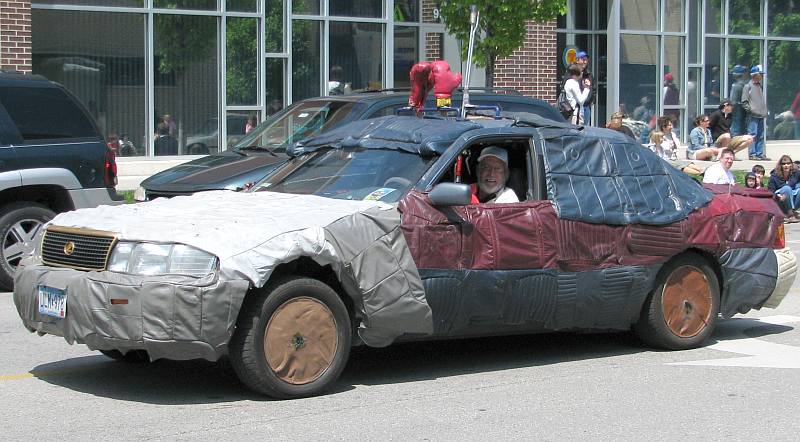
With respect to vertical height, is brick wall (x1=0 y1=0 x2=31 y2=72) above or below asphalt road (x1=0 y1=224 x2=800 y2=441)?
above

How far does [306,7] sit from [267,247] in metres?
14.7

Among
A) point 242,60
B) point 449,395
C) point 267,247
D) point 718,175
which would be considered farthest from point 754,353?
point 242,60

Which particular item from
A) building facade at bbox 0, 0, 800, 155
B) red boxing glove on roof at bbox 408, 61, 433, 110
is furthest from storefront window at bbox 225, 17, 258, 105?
red boxing glove on roof at bbox 408, 61, 433, 110

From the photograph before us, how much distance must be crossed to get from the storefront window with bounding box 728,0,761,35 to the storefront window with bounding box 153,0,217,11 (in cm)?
1231

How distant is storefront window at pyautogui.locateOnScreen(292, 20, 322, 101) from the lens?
21.0 meters

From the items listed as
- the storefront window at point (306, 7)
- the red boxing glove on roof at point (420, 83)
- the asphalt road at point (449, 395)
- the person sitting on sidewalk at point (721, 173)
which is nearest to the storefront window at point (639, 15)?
the storefront window at point (306, 7)

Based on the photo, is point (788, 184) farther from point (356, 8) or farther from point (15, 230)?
point (15, 230)

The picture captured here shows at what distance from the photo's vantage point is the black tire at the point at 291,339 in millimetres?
6824

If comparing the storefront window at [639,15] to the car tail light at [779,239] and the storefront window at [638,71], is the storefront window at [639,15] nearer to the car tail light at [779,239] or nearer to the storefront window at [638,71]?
the storefront window at [638,71]

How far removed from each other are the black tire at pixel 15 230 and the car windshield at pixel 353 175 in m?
4.01

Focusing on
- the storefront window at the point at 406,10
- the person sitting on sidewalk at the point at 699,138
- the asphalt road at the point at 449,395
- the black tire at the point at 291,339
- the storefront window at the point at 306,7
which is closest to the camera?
the asphalt road at the point at 449,395

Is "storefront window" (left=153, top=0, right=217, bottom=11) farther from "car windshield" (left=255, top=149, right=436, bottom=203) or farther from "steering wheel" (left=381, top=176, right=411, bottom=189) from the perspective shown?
"steering wheel" (left=381, top=176, right=411, bottom=189)

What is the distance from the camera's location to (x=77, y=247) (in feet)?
23.2

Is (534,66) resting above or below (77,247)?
above
